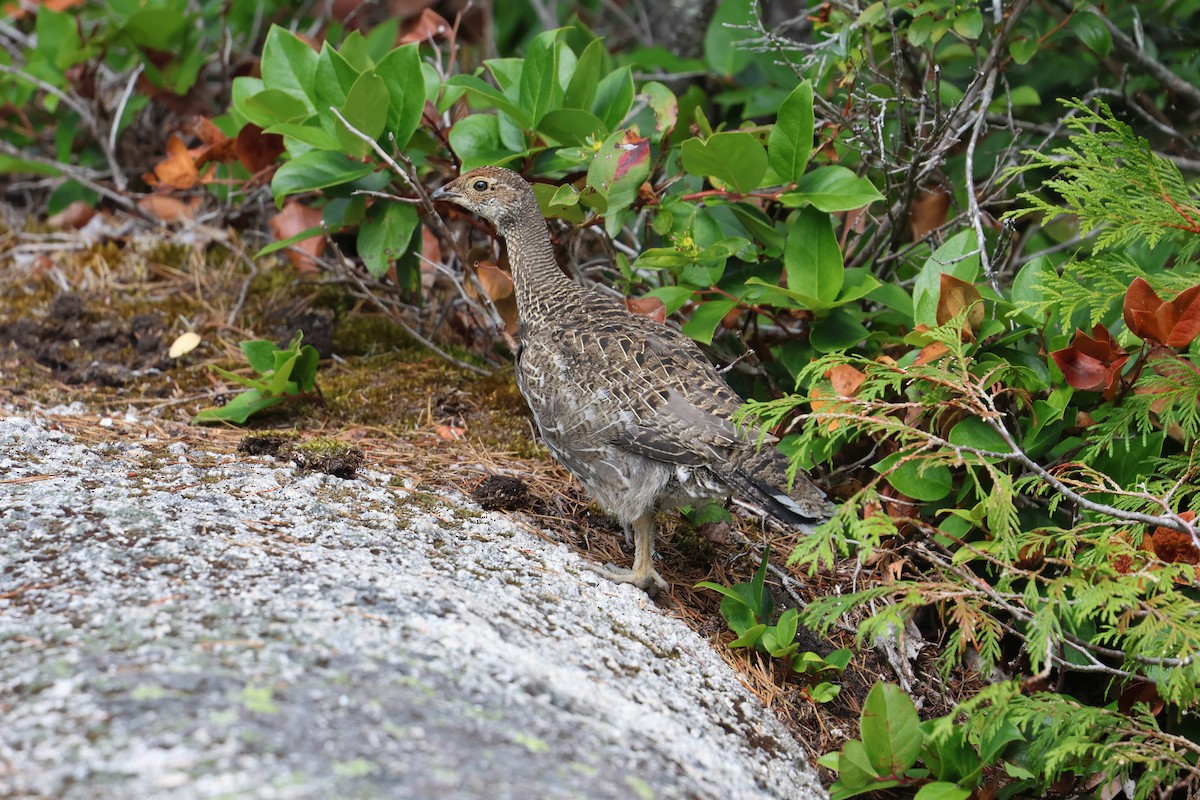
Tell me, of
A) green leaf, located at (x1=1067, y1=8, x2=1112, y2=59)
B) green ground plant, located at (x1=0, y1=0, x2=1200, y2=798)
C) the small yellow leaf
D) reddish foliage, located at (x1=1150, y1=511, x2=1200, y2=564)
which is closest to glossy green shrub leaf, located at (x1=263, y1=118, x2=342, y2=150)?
green ground plant, located at (x1=0, y1=0, x2=1200, y2=798)

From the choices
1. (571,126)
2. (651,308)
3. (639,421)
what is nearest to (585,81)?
(571,126)

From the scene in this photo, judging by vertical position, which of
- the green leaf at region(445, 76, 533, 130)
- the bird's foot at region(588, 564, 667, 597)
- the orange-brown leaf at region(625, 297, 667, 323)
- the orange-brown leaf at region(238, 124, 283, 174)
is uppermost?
the green leaf at region(445, 76, 533, 130)

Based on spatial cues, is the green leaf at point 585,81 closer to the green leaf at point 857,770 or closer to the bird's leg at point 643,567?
the bird's leg at point 643,567

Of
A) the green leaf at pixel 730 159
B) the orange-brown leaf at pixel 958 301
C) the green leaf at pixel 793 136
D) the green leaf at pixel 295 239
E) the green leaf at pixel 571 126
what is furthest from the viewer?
the green leaf at pixel 295 239

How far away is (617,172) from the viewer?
4.47m

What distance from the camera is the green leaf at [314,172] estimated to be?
15.9 ft

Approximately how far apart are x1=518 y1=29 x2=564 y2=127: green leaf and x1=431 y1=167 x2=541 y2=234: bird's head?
303 mm

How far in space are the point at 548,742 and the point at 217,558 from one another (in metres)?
1.23

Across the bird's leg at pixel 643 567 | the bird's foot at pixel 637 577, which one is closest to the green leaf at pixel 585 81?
the bird's leg at pixel 643 567

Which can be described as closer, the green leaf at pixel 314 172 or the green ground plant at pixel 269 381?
the green ground plant at pixel 269 381

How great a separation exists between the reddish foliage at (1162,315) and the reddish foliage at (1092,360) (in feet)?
0.81

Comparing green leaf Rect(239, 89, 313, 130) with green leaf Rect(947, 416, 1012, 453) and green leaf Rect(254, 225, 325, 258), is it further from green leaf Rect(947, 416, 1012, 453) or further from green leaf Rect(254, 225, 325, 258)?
green leaf Rect(947, 416, 1012, 453)

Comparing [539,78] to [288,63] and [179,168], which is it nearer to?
[288,63]

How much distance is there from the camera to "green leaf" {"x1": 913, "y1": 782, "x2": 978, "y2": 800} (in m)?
3.17
